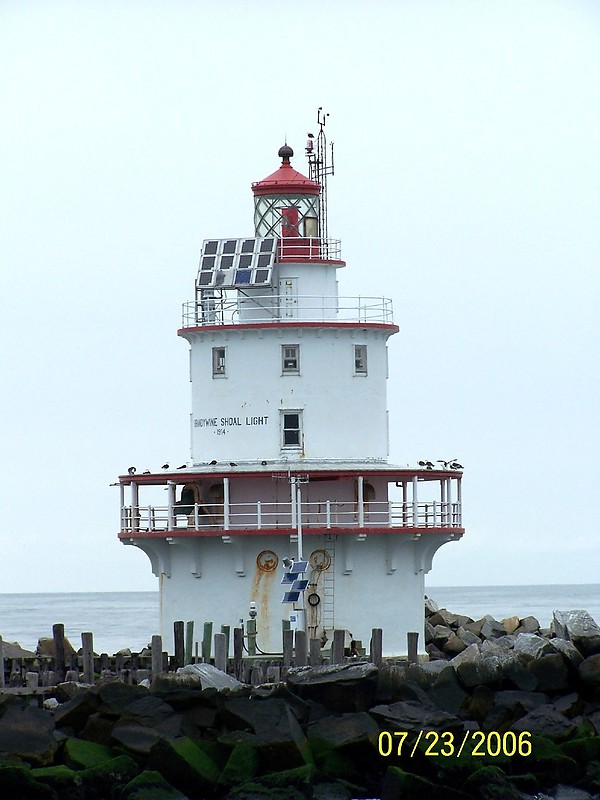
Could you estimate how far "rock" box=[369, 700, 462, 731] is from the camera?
40312mm

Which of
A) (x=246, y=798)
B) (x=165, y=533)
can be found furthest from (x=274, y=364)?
(x=246, y=798)

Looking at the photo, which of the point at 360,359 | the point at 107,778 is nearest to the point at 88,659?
the point at 107,778

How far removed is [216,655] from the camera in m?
45.7

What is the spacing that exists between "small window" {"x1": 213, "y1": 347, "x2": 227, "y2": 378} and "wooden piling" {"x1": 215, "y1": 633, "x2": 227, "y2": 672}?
6643 mm

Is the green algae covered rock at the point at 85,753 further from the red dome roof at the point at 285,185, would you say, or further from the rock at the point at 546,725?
the red dome roof at the point at 285,185

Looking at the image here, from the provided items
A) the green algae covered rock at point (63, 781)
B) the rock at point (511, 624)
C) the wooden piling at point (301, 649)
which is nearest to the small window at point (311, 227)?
the wooden piling at point (301, 649)

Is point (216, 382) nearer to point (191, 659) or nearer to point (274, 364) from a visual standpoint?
point (274, 364)

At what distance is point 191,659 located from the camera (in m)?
47.5

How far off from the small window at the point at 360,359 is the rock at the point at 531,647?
263 inches

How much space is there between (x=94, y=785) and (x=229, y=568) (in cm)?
1108

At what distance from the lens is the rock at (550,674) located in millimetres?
43094

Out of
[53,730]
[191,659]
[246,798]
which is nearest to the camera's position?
[246,798]
